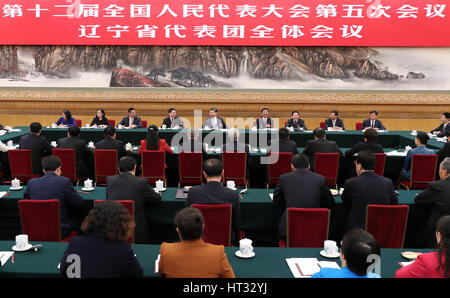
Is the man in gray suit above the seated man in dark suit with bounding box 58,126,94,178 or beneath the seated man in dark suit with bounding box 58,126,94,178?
above

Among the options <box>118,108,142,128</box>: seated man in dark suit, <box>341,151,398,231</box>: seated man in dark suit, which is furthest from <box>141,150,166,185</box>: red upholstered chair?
<box>118,108,142,128</box>: seated man in dark suit

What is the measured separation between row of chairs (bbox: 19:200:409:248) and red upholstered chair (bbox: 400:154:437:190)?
99.2 inches

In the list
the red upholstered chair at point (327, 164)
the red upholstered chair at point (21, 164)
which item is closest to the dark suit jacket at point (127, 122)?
the red upholstered chair at point (21, 164)

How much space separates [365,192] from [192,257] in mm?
1994

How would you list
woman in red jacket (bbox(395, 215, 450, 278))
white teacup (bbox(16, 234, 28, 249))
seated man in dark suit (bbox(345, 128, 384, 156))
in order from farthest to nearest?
A: 1. seated man in dark suit (bbox(345, 128, 384, 156))
2. white teacup (bbox(16, 234, 28, 249))
3. woman in red jacket (bbox(395, 215, 450, 278))

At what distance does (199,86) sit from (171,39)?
1.38 metres

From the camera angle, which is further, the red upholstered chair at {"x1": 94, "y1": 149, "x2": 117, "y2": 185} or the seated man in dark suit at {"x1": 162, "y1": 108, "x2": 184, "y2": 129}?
the seated man in dark suit at {"x1": 162, "y1": 108, "x2": 184, "y2": 129}

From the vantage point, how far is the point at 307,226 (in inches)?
116

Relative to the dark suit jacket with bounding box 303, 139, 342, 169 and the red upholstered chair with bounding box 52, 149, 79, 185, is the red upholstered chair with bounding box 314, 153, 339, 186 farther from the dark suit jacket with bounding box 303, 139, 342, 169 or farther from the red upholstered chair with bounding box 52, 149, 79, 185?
the red upholstered chair with bounding box 52, 149, 79, 185

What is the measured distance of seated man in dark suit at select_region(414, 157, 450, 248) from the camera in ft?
10.9

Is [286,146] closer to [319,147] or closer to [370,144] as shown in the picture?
[319,147]

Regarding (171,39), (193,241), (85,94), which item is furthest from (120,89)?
(193,241)

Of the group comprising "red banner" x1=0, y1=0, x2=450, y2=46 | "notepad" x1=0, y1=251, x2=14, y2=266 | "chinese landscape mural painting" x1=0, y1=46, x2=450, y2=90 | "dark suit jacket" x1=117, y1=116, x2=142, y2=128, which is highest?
"red banner" x1=0, y1=0, x2=450, y2=46

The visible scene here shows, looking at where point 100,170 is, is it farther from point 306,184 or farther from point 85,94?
point 85,94
